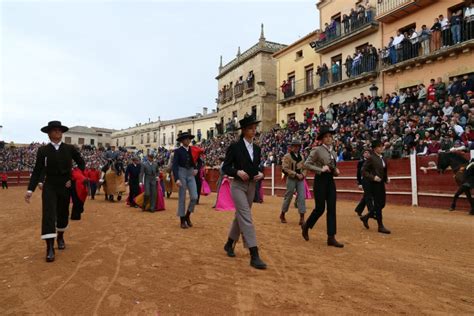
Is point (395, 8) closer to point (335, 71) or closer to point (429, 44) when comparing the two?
point (429, 44)

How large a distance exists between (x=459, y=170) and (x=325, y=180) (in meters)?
6.21

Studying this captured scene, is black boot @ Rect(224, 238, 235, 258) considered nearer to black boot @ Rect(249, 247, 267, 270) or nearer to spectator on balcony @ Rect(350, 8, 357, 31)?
black boot @ Rect(249, 247, 267, 270)

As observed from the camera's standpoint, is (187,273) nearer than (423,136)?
Yes

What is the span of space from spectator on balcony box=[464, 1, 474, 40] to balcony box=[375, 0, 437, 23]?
2443mm

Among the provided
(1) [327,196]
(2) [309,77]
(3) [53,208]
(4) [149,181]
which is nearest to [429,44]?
(2) [309,77]

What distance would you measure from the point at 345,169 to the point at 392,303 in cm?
1256

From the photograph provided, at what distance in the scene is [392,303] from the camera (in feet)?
11.2

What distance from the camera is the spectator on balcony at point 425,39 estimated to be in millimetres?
17750

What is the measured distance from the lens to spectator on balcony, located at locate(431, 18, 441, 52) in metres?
17.2

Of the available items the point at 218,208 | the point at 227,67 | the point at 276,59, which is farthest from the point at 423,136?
the point at 227,67

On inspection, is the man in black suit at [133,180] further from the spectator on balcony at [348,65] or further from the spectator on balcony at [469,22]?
the spectator on balcony at [348,65]

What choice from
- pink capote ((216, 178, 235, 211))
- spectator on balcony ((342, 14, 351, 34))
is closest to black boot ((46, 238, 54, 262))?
pink capote ((216, 178, 235, 211))

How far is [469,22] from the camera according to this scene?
623 inches

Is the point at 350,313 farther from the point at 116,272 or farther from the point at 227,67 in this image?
the point at 227,67
